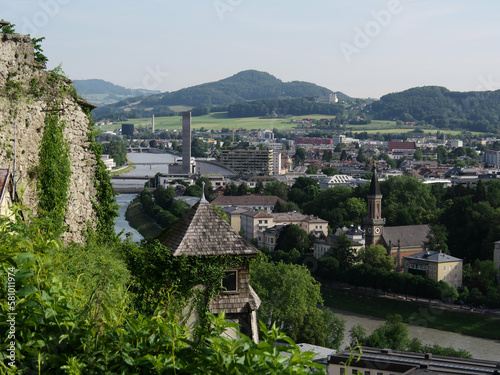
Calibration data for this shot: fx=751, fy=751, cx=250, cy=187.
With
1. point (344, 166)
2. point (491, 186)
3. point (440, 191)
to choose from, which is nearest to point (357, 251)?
point (491, 186)

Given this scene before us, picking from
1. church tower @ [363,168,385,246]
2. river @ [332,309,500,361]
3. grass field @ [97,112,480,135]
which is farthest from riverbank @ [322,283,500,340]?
grass field @ [97,112,480,135]

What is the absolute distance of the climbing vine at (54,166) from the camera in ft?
25.7

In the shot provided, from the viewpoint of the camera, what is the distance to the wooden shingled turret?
549 centimetres

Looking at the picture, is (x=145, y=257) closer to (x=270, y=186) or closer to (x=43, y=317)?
(x=43, y=317)

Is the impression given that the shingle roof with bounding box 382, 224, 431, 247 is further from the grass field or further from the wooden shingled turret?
the grass field

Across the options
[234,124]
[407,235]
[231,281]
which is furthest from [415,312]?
[234,124]

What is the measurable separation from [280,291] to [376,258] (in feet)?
49.5

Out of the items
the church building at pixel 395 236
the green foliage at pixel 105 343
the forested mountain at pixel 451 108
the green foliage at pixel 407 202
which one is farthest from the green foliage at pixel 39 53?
the forested mountain at pixel 451 108

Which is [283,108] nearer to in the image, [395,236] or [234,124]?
[234,124]

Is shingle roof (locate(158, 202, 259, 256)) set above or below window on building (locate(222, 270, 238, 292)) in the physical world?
above

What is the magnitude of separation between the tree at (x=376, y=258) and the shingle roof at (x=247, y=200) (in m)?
19.9

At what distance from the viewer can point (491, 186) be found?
49562 mm

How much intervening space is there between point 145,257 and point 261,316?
764 inches

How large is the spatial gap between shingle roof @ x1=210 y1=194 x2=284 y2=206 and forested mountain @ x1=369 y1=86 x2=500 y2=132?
103 m
